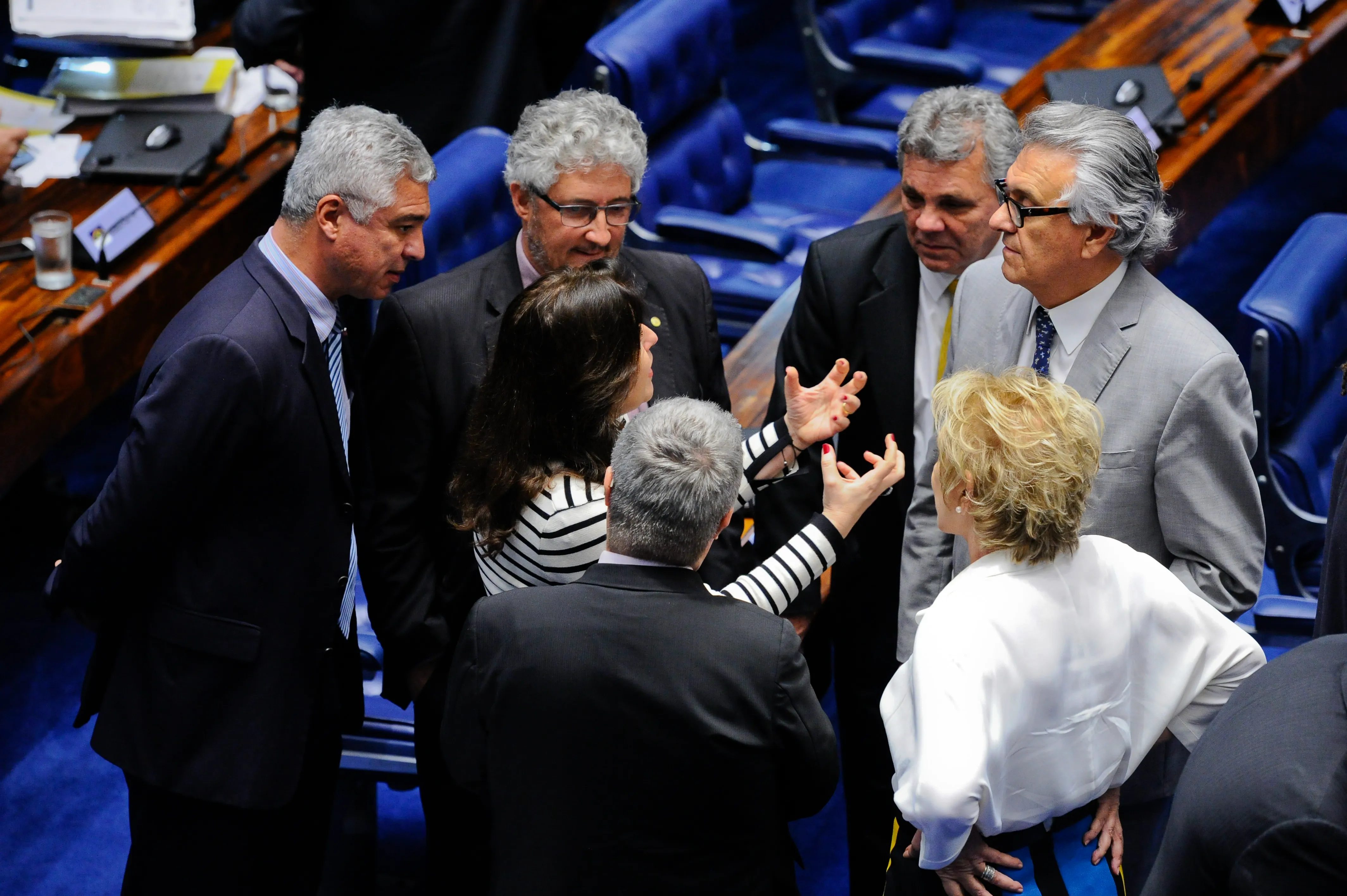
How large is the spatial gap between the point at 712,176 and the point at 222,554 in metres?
2.58

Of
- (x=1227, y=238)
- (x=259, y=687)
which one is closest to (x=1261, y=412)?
(x=259, y=687)

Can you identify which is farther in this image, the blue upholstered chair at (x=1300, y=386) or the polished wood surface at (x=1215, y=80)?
the polished wood surface at (x=1215, y=80)

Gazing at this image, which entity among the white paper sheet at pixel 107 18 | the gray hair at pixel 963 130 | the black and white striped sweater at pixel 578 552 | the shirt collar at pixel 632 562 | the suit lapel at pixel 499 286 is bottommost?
the white paper sheet at pixel 107 18

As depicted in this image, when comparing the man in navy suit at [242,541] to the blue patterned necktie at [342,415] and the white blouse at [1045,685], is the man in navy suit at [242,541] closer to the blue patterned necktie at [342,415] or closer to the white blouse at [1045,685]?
the blue patterned necktie at [342,415]

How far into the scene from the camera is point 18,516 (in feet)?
13.0

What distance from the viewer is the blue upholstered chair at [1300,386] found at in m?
3.04

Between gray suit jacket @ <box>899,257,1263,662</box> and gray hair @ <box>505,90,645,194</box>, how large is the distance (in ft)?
2.82

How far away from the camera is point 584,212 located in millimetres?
2426

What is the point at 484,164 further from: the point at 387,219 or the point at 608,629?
the point at 608,629

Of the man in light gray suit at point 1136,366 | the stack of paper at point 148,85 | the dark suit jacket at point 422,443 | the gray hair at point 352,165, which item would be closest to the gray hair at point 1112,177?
the man in light gray suit at point 1136,366

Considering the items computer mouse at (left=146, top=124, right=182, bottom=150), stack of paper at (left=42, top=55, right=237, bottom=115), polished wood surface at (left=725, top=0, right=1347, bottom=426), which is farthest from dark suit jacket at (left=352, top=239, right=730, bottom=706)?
stack of paper at (left=42, top=55, right=237, bottom=115)

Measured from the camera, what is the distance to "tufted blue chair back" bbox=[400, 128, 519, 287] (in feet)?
10.7

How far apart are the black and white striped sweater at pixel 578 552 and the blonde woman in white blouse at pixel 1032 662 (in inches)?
12.6

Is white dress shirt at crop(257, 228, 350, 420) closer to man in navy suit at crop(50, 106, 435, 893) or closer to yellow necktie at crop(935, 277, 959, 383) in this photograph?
man in navy suit at crop(50, 106, 435, 893)
